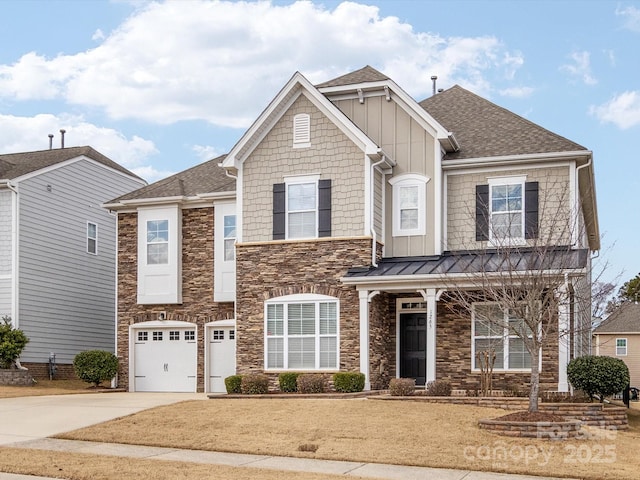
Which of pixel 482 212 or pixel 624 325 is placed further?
pixel 624 325

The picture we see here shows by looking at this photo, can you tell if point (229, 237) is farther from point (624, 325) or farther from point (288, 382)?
point (624, 325)

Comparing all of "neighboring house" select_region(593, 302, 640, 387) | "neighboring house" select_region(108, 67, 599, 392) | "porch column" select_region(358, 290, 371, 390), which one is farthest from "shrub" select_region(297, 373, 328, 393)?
"neighboring house" select_region(593, 302, 640, 387)

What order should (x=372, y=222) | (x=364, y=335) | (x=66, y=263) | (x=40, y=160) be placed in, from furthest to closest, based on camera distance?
(x=40, y=160) < (x=66, y=263) < (x=372, y=222) < (x=364, y=335)

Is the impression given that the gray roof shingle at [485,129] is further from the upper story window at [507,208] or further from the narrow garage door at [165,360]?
the narrow garage door at [165,360]

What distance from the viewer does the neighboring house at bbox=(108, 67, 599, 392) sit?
2275cm

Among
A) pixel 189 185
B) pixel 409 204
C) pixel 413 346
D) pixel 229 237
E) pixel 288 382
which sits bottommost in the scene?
pixel 288 382

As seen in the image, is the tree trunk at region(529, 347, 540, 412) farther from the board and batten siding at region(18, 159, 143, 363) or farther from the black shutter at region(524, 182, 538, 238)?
the board and batten siding at region(18, 159, 143, 363)

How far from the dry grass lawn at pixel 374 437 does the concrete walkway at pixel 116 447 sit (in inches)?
14.7

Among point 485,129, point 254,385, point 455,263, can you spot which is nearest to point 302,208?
point 455,263

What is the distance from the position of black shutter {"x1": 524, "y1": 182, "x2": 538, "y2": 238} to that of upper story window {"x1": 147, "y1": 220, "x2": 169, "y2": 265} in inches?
447

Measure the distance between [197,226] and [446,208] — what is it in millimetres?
8268

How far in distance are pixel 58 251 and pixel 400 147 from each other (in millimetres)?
14453

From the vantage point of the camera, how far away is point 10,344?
2833 centimetres

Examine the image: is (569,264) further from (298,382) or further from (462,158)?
(298,382)
